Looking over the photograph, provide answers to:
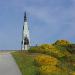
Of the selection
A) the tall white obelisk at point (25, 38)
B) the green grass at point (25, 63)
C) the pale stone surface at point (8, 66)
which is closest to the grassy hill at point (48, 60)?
the green grass at point (25, 63)

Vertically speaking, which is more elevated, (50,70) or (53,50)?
(53,50)

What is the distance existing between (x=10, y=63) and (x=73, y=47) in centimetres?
958

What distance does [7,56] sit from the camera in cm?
3678

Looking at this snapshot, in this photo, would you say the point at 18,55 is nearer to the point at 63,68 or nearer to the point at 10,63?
the point at 10,63

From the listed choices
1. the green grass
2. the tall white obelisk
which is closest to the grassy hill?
the green grass

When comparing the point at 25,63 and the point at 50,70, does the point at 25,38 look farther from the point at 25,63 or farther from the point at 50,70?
the point at 50,70

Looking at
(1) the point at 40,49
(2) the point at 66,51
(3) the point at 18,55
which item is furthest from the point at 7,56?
(2) the point at 66,51

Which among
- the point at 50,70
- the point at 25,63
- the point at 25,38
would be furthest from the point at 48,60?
the point at 25,38

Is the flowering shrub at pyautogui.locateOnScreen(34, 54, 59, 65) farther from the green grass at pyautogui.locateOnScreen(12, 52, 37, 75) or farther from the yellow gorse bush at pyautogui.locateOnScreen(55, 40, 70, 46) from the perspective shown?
the yellow gorse bush at pyautogui.locateOnScreen(55, 40, 70, 46)

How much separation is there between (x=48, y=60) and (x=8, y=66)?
3.32 metres

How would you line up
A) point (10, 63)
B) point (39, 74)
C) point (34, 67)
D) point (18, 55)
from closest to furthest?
1. point (39, 74)
2. point (34, 67)
3. point (10, 63)
4. point (18, 55)

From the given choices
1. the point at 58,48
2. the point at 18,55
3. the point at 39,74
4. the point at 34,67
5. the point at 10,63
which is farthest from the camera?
the point at 58,48

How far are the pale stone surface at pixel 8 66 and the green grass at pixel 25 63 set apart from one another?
0.40m

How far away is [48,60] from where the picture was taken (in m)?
32.2
